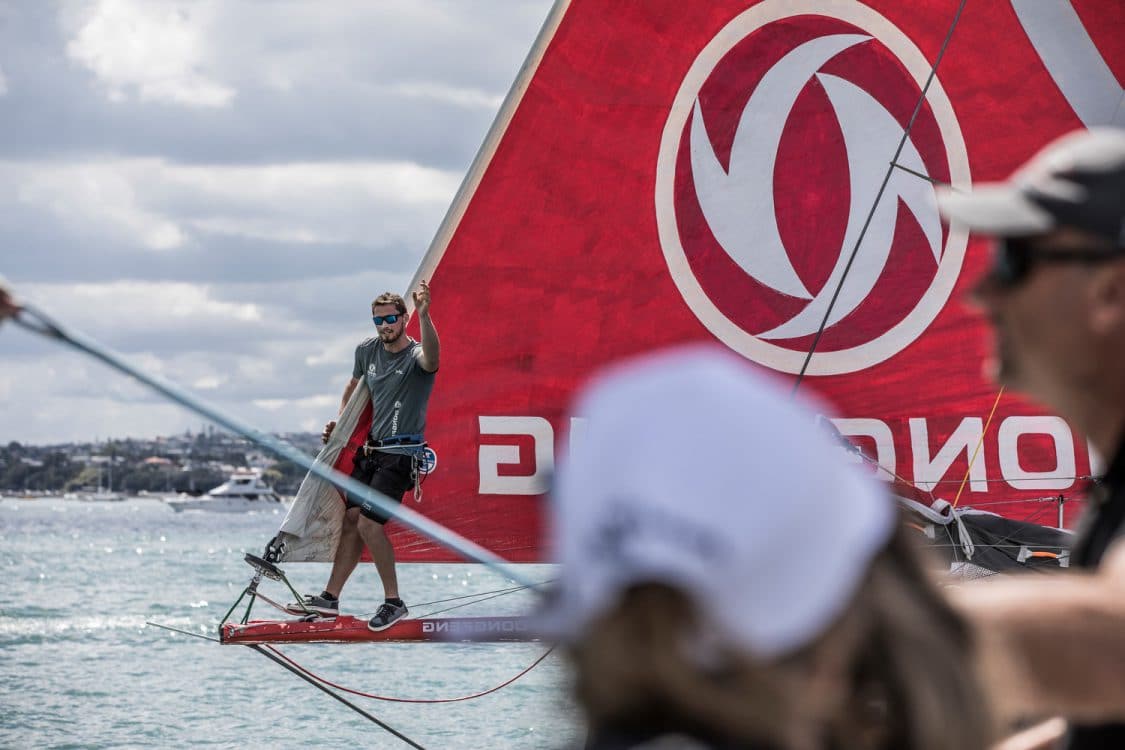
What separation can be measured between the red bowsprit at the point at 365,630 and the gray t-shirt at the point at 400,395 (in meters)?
0.73

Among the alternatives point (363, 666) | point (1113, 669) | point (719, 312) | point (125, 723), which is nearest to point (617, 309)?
point (719, 312)

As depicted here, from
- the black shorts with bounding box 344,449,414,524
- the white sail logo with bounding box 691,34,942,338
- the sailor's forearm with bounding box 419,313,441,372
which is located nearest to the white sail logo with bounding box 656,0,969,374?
the white sail logo with bounding box 691,34,942,338

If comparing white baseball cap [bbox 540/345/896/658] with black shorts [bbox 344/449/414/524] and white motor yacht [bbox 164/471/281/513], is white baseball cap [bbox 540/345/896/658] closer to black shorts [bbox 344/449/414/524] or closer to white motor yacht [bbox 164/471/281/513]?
black shorts [bbox 344/449/414/524]

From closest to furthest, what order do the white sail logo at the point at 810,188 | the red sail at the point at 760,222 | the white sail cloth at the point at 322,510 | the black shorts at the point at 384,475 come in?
1. the black shorts at the point at 384,475
2. the white sail cloth at the point at 322,510
3. the red sail at the point at 760,222
4. the white sail logo at the point at 810,188

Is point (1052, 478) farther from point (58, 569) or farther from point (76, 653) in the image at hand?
point (58, 569)

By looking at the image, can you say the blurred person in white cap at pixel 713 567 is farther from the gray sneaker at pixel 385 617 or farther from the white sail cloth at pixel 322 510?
the white sail cloth at pixel 322 510

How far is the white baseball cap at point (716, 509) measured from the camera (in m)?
0.67

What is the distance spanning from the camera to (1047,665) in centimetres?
84

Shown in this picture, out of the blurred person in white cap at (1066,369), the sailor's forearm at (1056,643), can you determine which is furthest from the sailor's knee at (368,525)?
the sailor's forearm at (1056,643)

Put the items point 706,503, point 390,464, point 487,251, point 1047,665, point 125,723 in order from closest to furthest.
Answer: point 706,503, point 1047,665, point 390,464, point 487,251, point 125,723

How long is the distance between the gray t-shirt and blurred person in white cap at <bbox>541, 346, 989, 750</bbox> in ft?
16.2

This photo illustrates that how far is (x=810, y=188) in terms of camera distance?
247 inches

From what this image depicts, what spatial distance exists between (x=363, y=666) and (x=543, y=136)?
36.6 ft

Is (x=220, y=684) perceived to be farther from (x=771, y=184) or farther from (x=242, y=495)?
(x=242, y=495)
